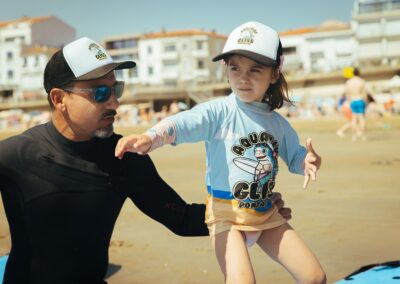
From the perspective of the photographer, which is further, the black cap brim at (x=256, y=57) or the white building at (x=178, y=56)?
the white building at (x=178, y=56)

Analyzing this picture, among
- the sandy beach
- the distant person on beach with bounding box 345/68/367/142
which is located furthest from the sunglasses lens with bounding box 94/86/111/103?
the distant person on beach with bounding box 345/68/367/142

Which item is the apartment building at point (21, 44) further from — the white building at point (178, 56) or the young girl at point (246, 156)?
the young girl at point (246, 156)

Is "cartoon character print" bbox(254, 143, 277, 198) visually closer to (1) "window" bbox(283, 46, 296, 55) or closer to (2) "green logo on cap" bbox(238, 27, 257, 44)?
(2) "green logo on cap" bbox(238, 27, 257, 44)

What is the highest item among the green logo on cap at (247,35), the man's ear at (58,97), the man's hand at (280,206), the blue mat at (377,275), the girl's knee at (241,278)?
the green logo on cap at (247,35)

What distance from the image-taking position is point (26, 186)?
2.33 meters

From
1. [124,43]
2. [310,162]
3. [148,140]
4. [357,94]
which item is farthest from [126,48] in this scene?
[148,140]

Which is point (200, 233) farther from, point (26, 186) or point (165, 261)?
point (165, 261)

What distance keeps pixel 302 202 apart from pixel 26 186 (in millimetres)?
4827

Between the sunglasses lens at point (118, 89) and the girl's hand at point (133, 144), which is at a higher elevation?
the sunglasses lens at point (118, 89)

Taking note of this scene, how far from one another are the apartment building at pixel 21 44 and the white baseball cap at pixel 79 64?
72446 millimetres

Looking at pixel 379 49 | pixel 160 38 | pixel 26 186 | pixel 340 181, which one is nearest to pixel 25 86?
pixel 160 38

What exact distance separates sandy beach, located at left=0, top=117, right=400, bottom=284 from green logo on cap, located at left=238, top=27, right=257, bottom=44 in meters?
1.99

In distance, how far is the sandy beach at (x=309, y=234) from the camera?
4223 mm

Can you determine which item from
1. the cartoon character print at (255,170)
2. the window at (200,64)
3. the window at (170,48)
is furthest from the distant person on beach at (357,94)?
the window at (170,48)
